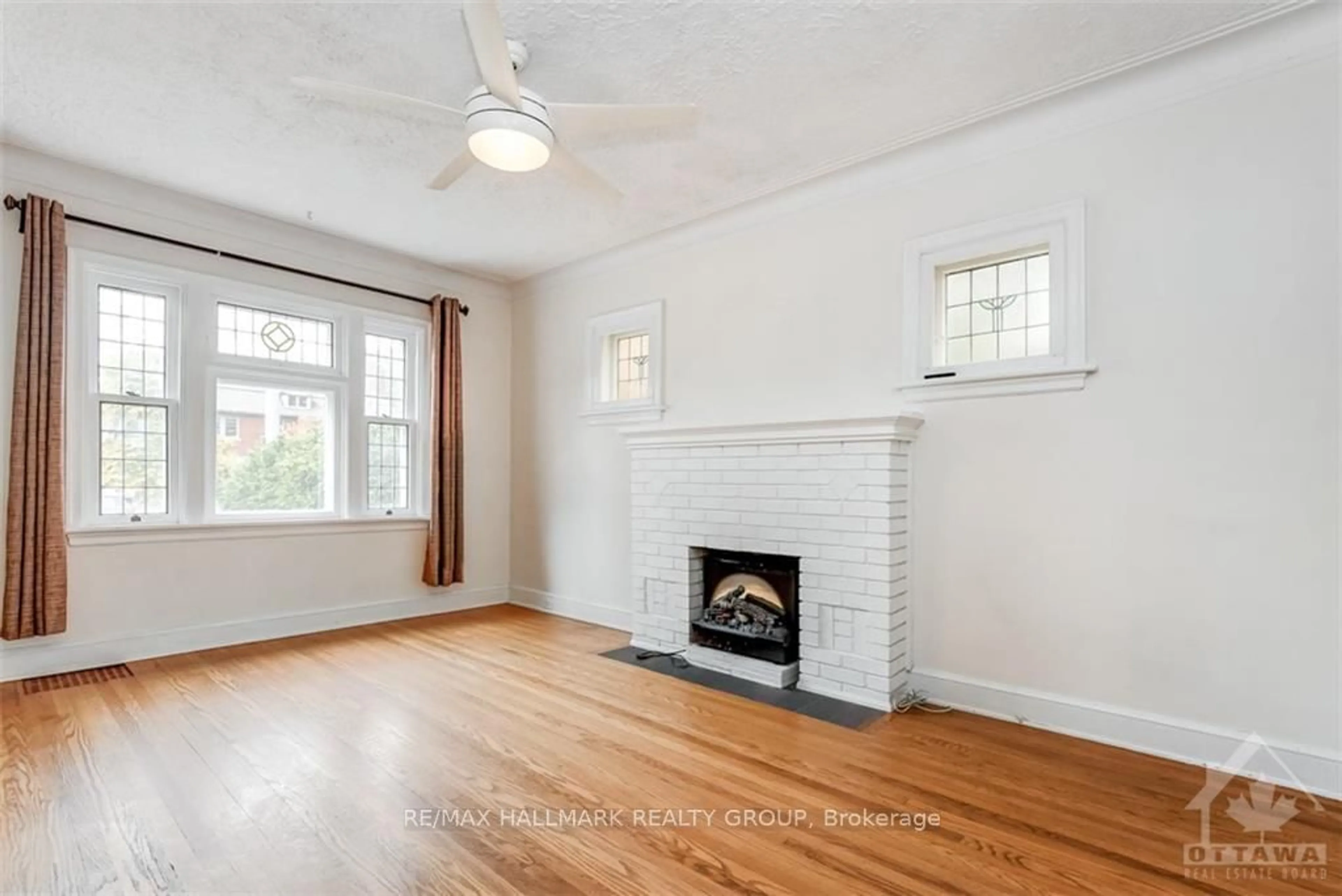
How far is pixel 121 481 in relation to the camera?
4.12 meters

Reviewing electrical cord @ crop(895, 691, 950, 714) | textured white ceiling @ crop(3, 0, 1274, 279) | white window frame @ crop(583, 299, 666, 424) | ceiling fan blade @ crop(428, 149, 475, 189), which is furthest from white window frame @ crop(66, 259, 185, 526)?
electrical cord @ crop(895, 691, 950, 714)

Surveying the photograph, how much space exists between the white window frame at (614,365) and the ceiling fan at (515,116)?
6.93ft

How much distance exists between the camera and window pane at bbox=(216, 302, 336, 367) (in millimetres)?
4582

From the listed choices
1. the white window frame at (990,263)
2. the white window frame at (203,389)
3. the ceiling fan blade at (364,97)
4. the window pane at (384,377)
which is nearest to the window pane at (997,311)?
the white window frame at (990,263)

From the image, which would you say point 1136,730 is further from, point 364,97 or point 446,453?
point 446,453

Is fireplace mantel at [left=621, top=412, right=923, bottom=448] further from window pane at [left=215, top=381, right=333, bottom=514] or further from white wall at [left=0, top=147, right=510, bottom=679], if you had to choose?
window pane at [left=215, top=381, right=333, bottom=514]

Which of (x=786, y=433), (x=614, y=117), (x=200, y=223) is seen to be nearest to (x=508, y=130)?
(x=614, y=117)

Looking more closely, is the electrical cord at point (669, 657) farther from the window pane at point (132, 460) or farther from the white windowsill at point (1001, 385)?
the window pane at point (132, 460)

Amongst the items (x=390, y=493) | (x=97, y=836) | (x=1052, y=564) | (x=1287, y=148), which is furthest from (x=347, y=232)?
(x=1287, y=148)

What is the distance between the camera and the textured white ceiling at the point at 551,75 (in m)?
2.52

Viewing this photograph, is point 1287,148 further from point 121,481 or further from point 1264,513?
point 121,481

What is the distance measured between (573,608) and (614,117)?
13.1 feet

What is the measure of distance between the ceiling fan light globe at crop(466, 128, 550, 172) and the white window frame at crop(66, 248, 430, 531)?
2924 mm

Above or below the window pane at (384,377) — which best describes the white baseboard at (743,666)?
below
